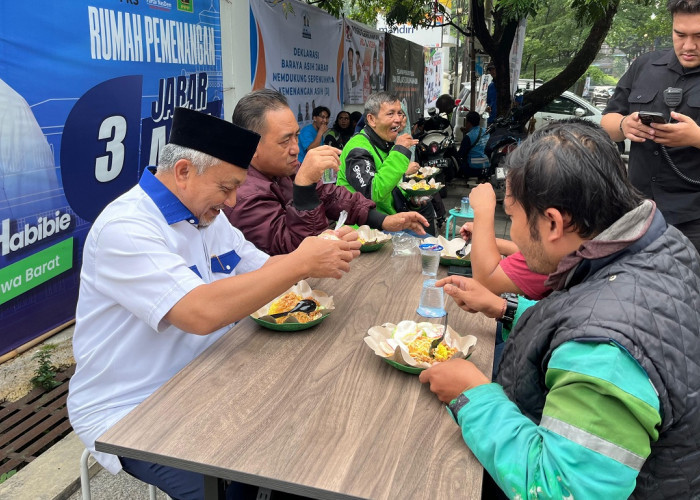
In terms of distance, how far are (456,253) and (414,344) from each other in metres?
1.09

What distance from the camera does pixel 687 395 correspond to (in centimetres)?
109

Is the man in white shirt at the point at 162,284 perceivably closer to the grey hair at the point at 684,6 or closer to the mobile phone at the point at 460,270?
the mobile phone at the point at 460,270

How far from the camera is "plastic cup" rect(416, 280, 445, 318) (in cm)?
205

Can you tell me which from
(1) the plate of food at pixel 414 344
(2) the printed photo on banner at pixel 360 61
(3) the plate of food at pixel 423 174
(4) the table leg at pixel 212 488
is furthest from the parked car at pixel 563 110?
(4) the table leg at pixel 212 488

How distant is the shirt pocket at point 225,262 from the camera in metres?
2.20

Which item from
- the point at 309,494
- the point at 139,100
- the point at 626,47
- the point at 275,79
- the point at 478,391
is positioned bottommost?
the point at 309,494

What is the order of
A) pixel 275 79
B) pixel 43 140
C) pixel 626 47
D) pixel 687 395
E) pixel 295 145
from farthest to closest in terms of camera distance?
pixel 626 47 → pixel 275 79 → pixel 43 140 → pixel 295 145 → pixel 687 395

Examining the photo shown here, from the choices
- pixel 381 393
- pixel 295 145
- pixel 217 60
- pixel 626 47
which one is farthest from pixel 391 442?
pixel 626 47

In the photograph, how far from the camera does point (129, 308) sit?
1636 mm

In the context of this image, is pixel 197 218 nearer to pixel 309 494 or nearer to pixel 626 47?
pixel 309 494

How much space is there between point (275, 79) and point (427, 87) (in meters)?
11.3

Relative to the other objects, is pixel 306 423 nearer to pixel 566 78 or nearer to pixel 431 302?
pixel 431 302

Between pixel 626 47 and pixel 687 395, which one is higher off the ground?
pixel 626 47

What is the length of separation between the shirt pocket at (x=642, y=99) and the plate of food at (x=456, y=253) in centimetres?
119
